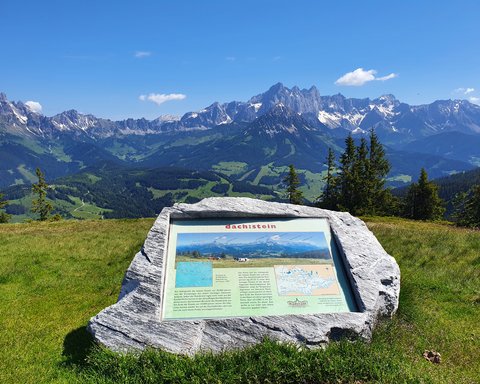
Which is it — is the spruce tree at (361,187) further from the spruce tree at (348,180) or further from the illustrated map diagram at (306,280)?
the illustrated map diagram at (306,280)

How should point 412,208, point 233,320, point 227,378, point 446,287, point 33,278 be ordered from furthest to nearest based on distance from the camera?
point 412,208
point 33,278
point 446,287
point 233,320
point 227,378

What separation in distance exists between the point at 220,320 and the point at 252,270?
2007mm

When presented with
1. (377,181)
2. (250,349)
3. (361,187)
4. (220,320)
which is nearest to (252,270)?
(220,320)

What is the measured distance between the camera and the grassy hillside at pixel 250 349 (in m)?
8.68

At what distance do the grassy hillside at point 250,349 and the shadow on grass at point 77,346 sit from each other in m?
0.03

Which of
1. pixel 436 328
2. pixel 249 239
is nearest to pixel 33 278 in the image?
pixel 249 239

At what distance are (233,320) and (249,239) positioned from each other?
10.1 feet

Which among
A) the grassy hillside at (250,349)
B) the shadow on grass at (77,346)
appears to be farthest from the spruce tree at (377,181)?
the shadow on grass at (77,346)

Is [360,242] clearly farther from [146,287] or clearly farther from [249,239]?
[146,287]

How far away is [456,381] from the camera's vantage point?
8.55m

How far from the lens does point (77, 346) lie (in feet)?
37.4

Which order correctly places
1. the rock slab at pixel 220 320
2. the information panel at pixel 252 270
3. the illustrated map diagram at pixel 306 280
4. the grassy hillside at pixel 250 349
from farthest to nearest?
the illustrated map diagram at pixel 306 280 → the information panel at pixel 252 270 → the rock slab at pixel 220 320 → the grassy hillside at pixel 250 349

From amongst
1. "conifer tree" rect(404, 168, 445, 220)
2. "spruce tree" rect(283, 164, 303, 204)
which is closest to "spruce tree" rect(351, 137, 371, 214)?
"conifer tree" rect(404, 168, 445, 220)

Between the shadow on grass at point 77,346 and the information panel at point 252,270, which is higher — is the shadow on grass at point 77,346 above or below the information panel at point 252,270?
below
